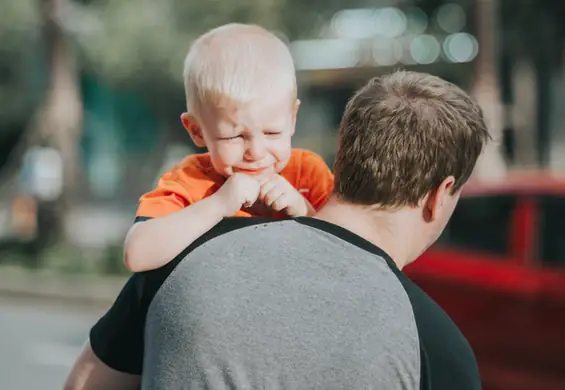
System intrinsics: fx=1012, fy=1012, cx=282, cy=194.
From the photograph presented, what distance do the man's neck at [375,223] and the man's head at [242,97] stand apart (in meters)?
0.21

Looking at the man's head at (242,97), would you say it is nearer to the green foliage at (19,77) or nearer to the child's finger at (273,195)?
the child's finger at (273,195)

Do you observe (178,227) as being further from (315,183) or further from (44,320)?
(44,320)

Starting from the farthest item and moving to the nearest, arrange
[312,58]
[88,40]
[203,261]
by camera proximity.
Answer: [312,58]
[88,40]
[203,261]

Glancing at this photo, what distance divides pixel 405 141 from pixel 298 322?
1.16ft

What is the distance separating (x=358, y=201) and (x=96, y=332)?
1.80ft

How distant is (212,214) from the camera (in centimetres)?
179

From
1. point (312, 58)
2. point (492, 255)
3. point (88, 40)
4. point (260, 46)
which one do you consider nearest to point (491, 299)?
point (492, 255)

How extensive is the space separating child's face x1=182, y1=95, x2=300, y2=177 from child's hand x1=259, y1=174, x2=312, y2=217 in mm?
27

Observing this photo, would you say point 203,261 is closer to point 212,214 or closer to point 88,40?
point 212,214

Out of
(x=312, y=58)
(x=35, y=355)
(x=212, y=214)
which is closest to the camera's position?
(x=212, y=214)

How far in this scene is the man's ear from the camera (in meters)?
1.74

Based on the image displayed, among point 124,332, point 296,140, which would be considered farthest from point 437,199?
point 296,140

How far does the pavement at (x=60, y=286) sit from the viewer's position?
1154 centimetres

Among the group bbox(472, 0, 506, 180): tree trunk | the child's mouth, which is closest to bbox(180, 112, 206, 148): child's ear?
the child's mouth
